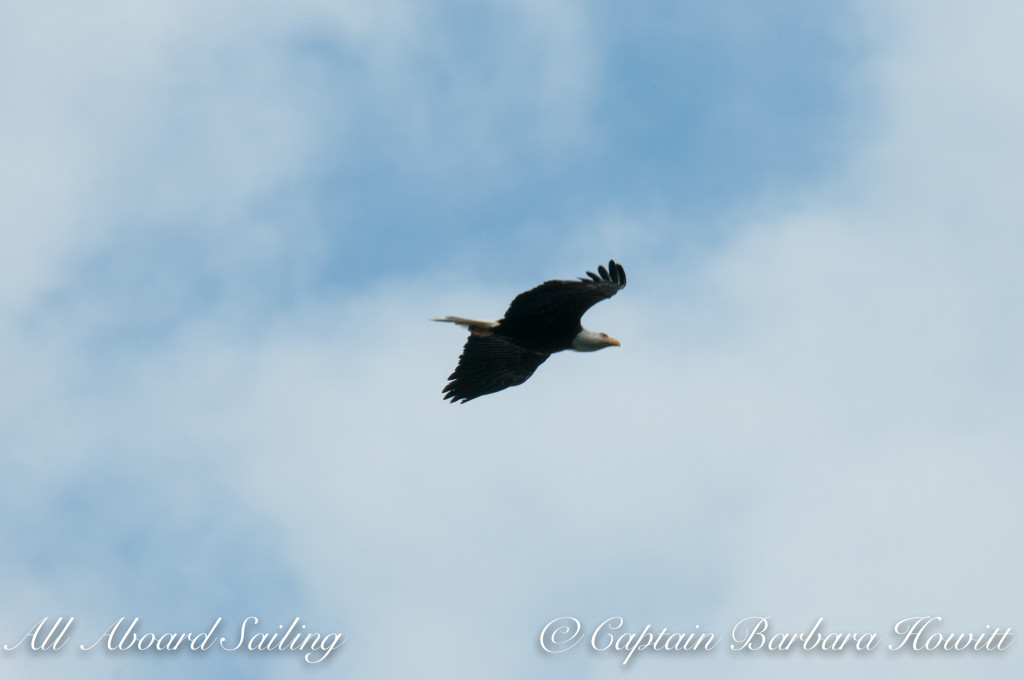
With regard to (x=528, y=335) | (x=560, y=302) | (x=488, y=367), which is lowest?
(x=488, y=367)

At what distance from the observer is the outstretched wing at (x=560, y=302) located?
17.8 meters

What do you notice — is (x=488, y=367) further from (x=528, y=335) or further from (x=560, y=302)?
(x=560, y=302)

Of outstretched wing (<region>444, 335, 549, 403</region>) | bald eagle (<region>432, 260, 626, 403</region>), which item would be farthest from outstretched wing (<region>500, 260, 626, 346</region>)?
outstretched wing (<region>444, 335, 549, 403</region>)

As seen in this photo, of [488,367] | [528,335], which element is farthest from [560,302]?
[488,367]

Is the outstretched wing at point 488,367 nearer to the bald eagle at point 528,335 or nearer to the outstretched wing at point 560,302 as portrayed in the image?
the bald eagle at point 528,335

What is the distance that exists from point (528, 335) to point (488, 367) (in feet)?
4.53

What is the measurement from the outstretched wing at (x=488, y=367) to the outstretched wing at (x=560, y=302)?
36.8 inches

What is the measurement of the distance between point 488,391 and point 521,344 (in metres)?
1.24

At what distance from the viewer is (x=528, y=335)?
19406 mm

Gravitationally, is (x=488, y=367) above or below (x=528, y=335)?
below

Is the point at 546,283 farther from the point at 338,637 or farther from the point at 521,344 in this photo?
the point at 338,637

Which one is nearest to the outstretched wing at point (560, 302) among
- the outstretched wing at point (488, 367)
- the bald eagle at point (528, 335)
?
the bald eagle at point (528, 335)

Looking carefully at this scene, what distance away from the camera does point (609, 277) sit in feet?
58.6

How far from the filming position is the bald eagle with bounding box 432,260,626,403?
1794cm
